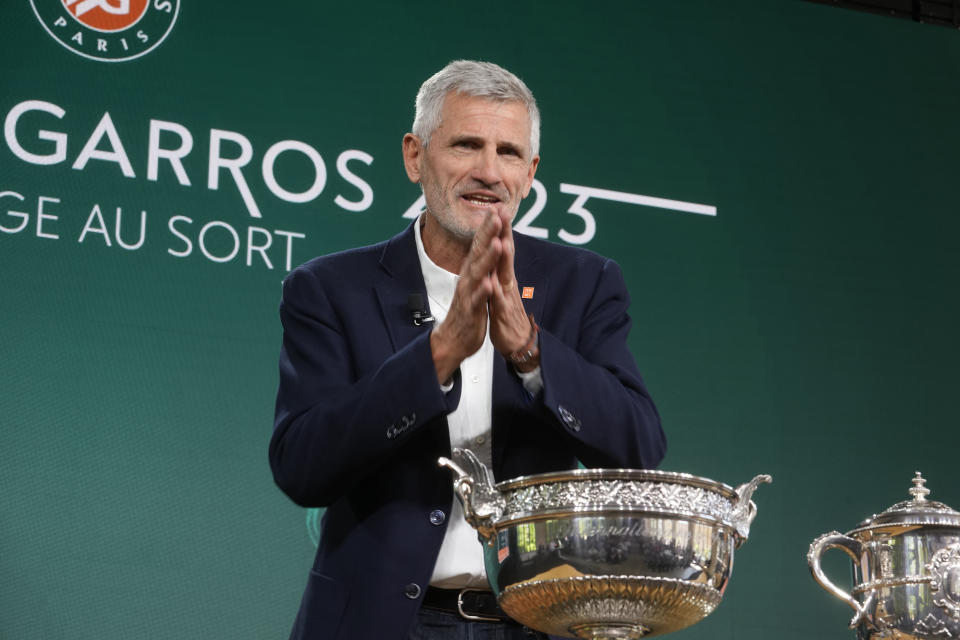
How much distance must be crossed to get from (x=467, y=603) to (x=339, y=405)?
29cm

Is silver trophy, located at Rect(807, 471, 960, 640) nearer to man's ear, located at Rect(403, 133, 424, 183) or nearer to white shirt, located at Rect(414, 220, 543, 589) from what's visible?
white shirt, located at Rect(414, 220, 543, 589)

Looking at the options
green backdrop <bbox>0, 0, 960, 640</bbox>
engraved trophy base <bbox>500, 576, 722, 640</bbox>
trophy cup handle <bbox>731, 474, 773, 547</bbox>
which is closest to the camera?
engraved trophy base <bbox>500, 576, 722, 640</bbox>

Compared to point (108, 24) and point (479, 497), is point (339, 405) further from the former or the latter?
point (108, 24)

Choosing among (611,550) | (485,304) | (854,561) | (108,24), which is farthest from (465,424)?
(108,24)

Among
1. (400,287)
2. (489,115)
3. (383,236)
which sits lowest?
(400,287)

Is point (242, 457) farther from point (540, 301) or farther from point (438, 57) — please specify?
point (540, 301)

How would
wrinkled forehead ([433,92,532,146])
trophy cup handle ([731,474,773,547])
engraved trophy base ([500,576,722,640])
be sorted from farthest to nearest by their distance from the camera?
wrinkled forehead ([433,92,532,146]) → trophy cup handle ([731,474,773,547]) → engraved trophy base ([500,576,722,640])

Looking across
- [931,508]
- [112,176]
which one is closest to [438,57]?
[112,176]

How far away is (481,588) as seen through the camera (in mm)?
1725

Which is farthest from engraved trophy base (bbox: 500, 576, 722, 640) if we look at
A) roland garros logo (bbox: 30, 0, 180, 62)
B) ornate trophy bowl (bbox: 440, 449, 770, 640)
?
roland garros logo (bbox: 30, 0, 180, 62)

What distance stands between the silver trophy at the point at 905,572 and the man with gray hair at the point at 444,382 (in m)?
0.41

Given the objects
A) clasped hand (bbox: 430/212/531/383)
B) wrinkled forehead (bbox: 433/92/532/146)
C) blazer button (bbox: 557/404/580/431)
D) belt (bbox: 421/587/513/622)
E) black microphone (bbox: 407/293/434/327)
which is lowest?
belt (bbox: 421/587/513/622)

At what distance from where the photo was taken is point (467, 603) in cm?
171

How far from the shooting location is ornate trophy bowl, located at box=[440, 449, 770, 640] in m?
1.38
